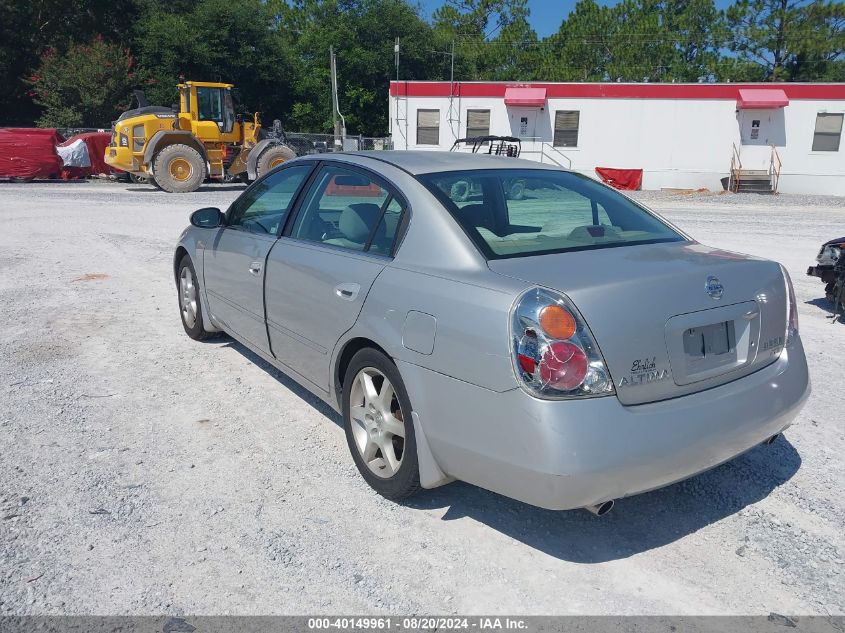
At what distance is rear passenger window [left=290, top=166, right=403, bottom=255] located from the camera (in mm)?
3367

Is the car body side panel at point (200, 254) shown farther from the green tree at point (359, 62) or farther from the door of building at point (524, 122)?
the green tree at point (359, 62)

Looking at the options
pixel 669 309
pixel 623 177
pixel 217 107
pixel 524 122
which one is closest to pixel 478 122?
pixel 524 122

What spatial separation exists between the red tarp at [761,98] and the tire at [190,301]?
27076 mm

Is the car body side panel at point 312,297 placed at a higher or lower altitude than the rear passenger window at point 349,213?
lower

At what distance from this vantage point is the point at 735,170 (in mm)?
27984

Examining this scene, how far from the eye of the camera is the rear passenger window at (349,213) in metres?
3.37

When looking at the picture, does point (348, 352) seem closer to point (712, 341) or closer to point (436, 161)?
point (436, 161)

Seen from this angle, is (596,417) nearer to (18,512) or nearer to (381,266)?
(381,266)

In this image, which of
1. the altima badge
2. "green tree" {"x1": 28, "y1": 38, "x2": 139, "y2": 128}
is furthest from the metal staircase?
"green tree" {"x1": 28, "y1": 38, "x2": 139, "y2": 128}

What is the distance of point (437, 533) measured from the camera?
301cm

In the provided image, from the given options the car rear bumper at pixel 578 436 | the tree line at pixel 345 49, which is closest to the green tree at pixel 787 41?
the tree line at pixel 345 49

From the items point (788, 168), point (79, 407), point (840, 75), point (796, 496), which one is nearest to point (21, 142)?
point (79, 407)

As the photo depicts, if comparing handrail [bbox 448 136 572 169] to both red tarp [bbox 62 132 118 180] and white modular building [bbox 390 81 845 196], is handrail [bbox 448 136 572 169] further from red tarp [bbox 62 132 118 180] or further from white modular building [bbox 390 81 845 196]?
red tarp [bbox 62 132 118 180]

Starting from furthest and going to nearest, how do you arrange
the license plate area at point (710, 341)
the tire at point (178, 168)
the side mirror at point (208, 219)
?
the tire at point (178, 168) < the side mirror at point (208, 219) < the license plate area at point (710, 341)
